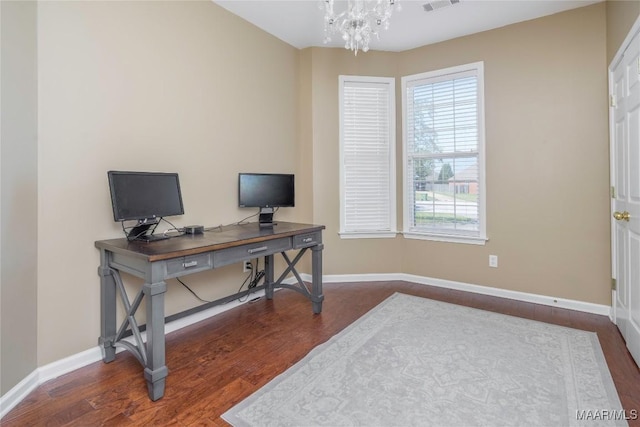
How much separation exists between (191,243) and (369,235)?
7.71ft

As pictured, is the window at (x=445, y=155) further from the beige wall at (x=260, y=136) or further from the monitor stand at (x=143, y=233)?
the monitor stand at (x=143, y=233)

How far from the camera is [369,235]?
3959 mm

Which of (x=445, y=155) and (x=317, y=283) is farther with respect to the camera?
(x=445, y=155)

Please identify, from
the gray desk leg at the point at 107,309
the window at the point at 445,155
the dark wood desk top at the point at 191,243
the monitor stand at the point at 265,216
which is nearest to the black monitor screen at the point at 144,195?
the dark wood desk top at the point at 191,243

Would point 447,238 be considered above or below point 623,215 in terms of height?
below

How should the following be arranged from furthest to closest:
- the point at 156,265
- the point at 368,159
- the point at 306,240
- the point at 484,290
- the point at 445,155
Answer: the point at 368,159 < the point at 445,155 < the point at 484,290 < the point at 306,240 < the point at 156,265

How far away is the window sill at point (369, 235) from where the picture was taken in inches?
154

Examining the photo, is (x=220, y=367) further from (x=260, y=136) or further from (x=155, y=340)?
(x=260, y=136)

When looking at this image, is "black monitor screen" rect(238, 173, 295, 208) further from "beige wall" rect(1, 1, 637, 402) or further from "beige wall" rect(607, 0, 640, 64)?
"beige wall" rect(607, 0, 640, 64)

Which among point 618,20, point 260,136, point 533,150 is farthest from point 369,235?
point 618,20

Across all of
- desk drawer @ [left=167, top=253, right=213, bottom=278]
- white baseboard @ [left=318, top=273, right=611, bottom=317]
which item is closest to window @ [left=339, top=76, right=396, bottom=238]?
white baseboard @ [left=318, top=273, right=611, bottom=317]

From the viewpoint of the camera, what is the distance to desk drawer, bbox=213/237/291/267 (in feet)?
7.04

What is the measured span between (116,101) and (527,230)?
3.75 metres

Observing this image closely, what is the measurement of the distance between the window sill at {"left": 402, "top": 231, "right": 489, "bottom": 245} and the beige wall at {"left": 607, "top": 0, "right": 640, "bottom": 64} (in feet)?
6.27
